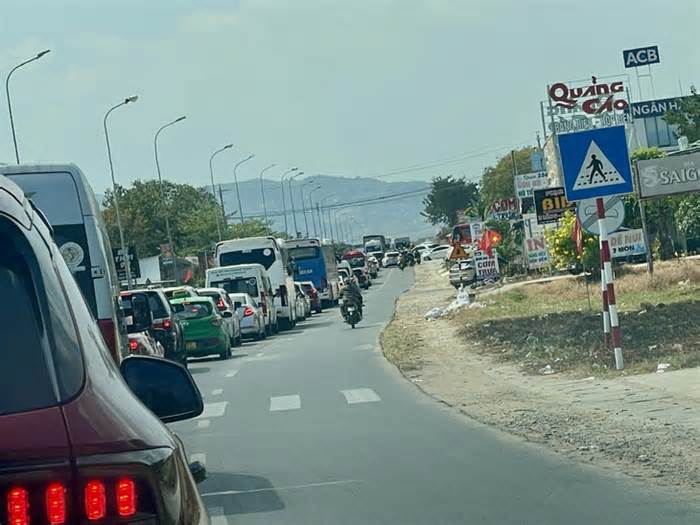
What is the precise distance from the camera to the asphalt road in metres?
9.75

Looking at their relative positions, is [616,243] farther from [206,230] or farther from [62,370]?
[206,230]

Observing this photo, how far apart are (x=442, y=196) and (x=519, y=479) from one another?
183229 millimetres

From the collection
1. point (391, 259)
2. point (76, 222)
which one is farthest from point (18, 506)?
point (391, 259)

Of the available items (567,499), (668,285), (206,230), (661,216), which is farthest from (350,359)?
(206,230)

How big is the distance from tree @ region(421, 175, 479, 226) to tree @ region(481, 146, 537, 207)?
4271cm

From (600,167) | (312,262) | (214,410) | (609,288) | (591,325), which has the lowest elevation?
(591,325)

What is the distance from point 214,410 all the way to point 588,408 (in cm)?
578

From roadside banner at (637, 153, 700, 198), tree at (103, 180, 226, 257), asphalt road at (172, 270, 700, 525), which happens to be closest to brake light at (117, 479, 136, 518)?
asphalt road at (172, 270, 700, 525)

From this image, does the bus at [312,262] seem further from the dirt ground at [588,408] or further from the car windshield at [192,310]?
the dirt ground at [588,408]

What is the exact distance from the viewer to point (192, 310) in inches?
1382

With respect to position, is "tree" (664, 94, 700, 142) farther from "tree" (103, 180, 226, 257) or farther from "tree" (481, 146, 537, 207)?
"tree" (481, 146, 537, 207)

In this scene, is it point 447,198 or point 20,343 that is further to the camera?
point 447,198

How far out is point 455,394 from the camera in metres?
19.4

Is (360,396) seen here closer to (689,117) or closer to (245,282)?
(245,282)
